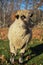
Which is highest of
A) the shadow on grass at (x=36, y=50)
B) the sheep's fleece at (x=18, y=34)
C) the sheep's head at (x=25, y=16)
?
the sheep's head at (x=25, y=16)

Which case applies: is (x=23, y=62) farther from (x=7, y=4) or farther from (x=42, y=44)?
(x=7, y=4)

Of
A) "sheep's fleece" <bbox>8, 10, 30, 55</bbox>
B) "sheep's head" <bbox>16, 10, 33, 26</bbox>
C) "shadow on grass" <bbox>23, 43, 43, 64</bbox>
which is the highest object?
"sheep's head" <bbox>16, 10, 33, 26</bbox>

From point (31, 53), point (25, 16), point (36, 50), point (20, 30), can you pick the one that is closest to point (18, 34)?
point (20, 30)

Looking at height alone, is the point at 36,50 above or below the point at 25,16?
below

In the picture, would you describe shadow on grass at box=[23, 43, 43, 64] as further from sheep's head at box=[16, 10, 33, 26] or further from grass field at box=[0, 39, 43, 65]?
sheep's head at box=[16, 10, 33, 26]

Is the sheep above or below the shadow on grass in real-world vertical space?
above

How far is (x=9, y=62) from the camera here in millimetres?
9422

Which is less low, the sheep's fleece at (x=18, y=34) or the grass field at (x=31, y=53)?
the sheep's fleece at (x=18, y=34)

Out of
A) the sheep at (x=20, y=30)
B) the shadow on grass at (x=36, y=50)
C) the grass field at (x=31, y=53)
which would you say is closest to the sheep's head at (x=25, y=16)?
the sheep at (x=20, y=30)

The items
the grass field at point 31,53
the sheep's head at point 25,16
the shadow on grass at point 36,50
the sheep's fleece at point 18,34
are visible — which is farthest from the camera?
the shadow on grass at point 36,50

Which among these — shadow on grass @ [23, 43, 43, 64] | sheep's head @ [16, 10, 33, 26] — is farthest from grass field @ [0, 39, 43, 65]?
sheep's head @ [16, 10, 33, 26]

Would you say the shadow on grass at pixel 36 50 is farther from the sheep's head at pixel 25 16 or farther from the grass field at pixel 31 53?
the sheep's head at pixel 25 16

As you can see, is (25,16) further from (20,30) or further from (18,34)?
(18,34)

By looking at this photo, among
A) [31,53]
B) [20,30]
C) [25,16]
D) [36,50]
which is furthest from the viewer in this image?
[36,50]
